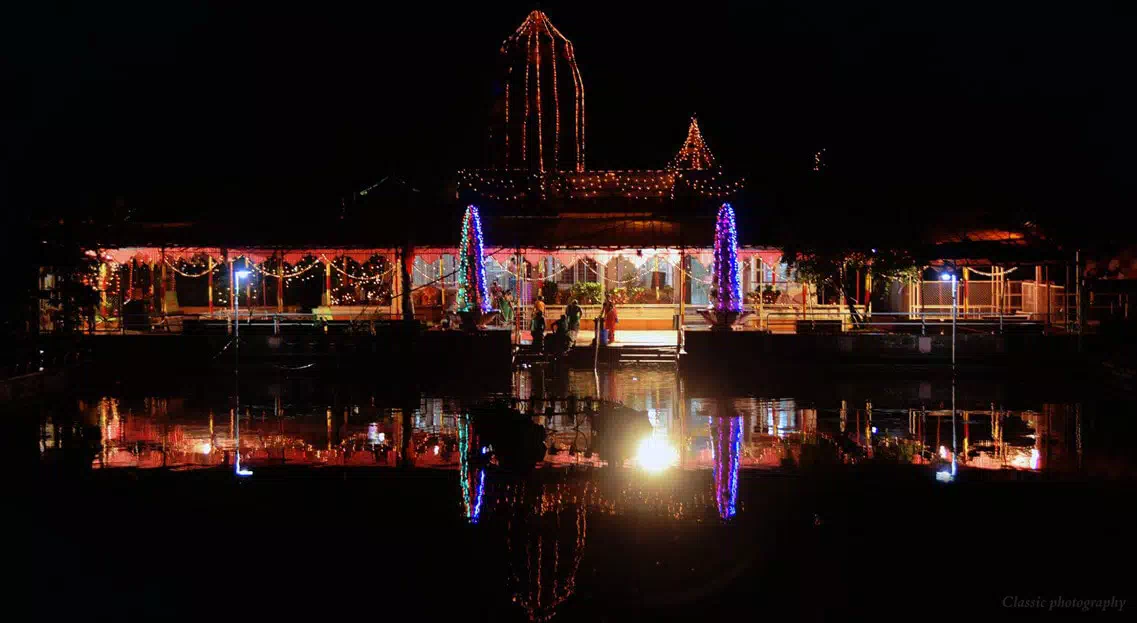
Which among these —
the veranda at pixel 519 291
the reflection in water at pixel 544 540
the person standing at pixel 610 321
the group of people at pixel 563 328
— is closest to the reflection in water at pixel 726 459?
the reflection in water at pixel 544 540

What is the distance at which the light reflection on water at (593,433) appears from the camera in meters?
12.6

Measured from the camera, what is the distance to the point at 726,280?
23750 millimetres

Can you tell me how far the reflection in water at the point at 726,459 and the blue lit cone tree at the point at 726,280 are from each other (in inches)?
291

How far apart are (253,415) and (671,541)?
9524mm

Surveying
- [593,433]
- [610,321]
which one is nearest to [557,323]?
Answer: [610,321]

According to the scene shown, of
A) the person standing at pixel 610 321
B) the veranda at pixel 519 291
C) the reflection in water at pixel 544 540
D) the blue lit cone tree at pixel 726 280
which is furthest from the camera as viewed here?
the veranda at pixel 519 291

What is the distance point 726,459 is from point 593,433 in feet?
7.74

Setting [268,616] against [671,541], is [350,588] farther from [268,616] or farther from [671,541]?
[671,541]

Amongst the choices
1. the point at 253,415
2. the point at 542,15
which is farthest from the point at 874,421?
the point at 542,15

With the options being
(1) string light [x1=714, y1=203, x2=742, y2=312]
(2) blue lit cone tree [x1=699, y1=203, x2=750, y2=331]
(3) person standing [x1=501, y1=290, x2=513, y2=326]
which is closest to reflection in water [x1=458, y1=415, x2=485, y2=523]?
(2) blue lit cone tree [x1=699, y1=203, x2=750, y2=331]

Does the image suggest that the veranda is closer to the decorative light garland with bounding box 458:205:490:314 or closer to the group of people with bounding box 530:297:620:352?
the group of people with bounding box 530:297:620:352

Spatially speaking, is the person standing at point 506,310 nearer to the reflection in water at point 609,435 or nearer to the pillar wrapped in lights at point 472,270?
the pillar wrapped in lights at point 472,270

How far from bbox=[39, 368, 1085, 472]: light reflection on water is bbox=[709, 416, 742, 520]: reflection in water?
0.04 metres

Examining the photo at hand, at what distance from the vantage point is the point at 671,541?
8.82 meters
